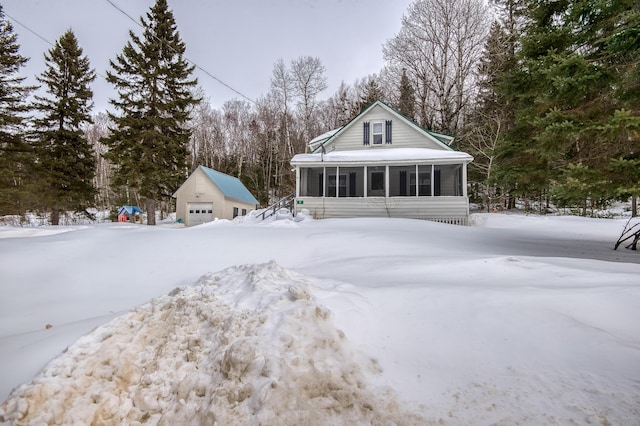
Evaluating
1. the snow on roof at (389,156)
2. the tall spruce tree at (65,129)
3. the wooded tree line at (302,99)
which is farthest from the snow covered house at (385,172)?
the tall spruce tree at (65,129)

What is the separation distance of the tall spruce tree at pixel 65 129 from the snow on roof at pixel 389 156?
15299 mm

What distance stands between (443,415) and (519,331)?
112 centimetres

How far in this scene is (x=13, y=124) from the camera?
1600cm

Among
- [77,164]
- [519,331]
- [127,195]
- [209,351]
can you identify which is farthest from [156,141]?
[519,331]

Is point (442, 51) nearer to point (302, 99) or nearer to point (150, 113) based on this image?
point (302, 99)

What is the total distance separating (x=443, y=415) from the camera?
5.35 feet

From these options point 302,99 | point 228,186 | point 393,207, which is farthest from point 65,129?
point 393,207

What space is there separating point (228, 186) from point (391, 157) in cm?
1423

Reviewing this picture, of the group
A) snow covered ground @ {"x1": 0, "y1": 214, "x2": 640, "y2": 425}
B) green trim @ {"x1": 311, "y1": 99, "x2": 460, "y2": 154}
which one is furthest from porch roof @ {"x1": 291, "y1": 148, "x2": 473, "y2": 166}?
snow covered ground @ {"x1": 0, "y1": 214, "x2": 640, "y2": 425}

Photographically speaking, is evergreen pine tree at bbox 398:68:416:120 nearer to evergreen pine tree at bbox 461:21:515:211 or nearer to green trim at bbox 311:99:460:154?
evergreen pine tree at bbox 461:21:515:211

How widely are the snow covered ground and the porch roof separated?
30.8ft

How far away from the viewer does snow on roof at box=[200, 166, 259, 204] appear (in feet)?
69.3

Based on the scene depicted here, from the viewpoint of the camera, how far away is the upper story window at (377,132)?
1567cm

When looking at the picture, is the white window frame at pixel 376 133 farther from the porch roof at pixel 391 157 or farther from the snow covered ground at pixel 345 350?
the snow covered ground at pixel 345 350
